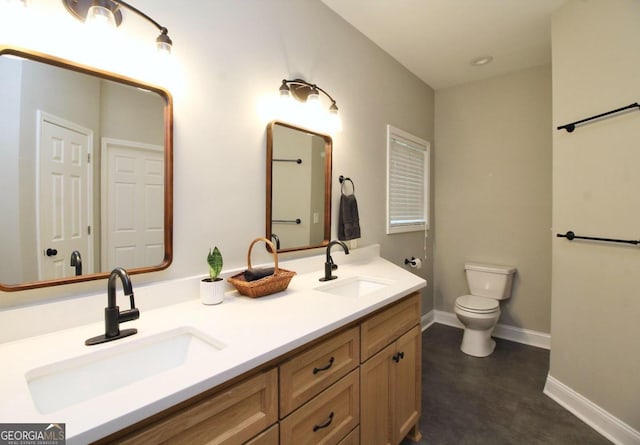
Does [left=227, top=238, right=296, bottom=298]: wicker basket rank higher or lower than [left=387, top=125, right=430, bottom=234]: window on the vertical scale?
lower

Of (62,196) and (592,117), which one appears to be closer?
(62,196)

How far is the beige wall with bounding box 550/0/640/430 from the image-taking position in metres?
1.62

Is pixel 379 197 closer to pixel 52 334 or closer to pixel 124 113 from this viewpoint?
pixel 124 113

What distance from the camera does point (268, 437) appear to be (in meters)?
0.88

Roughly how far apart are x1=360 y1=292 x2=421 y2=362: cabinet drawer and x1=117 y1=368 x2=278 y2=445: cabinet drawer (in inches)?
19.8

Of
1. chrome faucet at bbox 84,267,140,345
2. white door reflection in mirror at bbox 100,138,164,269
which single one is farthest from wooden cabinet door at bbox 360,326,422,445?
white door reflection in mirror at bbox 100,138,164,269

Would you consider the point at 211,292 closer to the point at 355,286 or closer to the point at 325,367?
A: the point at 325,367

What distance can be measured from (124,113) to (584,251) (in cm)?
253

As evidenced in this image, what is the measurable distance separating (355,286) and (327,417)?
80 centimetres

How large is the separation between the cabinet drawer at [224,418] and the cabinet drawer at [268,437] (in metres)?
0.02

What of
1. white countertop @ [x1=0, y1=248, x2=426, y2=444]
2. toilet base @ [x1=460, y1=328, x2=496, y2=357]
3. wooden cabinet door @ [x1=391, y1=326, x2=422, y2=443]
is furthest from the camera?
toilet base @ [x1=460, y1=328, x2=496, y2=357]

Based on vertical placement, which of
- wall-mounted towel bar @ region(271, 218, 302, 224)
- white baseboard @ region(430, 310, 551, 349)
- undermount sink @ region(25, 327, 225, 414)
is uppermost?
wall-mounted towel bar @ region(271, 218, 302, 224)

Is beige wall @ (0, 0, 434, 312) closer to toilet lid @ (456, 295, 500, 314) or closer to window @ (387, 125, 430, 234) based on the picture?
window @ (387, 125, 430, 234)

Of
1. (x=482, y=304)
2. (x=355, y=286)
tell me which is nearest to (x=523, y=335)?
(x=482, y=304)
